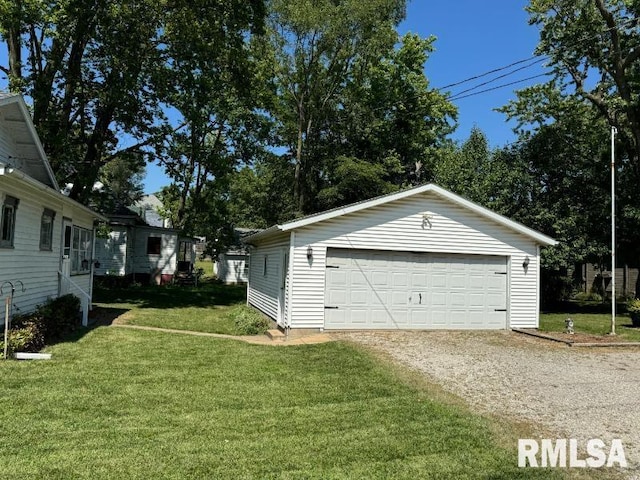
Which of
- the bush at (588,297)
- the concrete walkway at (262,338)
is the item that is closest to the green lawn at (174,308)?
the concrete walkway at (262,338)

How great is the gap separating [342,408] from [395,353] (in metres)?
3.68

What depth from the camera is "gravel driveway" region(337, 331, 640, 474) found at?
5.55m

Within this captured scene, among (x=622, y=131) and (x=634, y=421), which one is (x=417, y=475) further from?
(x=622, y=131)

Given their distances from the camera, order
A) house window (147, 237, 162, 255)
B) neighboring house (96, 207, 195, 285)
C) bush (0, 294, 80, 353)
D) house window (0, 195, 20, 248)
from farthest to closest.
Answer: house window (147, 237, 162, 255)
neighboring house (96, 207, 195, 285)
house window (0, 195, 20, 248)
bush (0, 294, 80, 353)

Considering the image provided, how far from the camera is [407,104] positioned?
28.5 m

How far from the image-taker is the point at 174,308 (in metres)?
17.2

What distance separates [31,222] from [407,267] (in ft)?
28.8

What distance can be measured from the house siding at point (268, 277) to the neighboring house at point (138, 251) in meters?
12.2

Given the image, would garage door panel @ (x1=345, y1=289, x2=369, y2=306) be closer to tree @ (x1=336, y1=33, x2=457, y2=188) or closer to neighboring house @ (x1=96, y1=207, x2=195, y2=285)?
tree @ (x1=336, y1=33, x2=457, y2=188)

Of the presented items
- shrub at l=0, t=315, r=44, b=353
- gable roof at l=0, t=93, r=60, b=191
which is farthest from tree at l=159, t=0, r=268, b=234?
shrub at l=0, t=315, r=44, b=353

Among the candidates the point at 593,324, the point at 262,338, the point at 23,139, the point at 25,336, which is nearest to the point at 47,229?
the point at 23,139

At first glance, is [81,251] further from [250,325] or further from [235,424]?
[235,424]

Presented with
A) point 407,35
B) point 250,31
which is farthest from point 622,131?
point 250,31

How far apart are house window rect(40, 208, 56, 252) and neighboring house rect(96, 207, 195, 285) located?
51.2 feet
